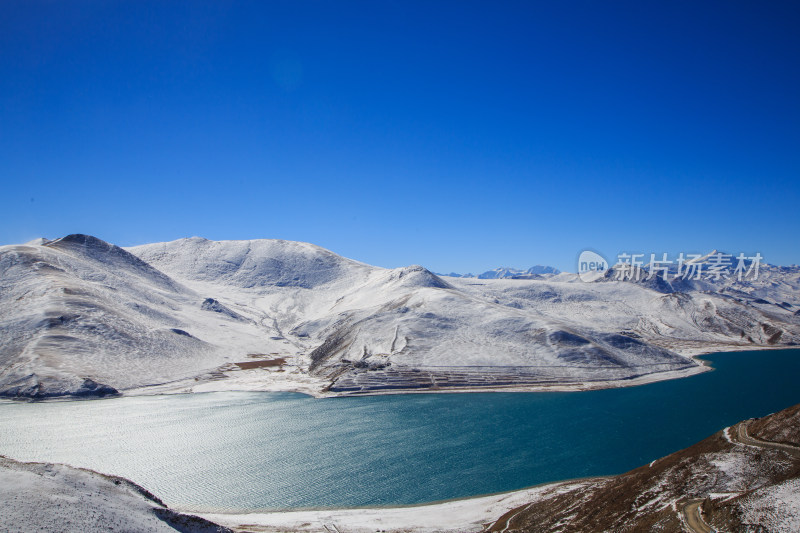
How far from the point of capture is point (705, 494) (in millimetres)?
30891

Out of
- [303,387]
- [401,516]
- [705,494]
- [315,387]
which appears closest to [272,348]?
[303,387]

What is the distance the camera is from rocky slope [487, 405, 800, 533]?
25484mm

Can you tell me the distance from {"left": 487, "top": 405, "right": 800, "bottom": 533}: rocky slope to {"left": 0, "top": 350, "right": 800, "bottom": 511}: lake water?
1235 cm

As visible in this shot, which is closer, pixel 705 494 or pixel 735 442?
pixel 705 494

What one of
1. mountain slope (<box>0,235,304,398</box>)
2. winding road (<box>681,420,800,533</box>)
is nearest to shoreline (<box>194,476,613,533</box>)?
winding road (<box>681,420,800,533</box>)

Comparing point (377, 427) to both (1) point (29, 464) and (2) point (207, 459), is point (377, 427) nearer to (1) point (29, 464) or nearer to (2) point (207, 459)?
(2) point (207, 459)

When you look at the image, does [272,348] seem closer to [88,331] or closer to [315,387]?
[88,331]

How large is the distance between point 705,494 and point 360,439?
4502 cm

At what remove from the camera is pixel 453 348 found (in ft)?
388

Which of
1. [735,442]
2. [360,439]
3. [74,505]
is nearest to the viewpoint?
[74,505]

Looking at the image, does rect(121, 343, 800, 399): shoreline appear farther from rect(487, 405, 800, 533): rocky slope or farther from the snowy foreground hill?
rect(487, 405, 800, 533): rocky slope

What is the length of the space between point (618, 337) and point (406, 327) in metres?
65.7

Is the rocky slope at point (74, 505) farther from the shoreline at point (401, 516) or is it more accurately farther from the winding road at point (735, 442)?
the winding road at point (735, 442)

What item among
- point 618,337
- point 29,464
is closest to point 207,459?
point 29,464
